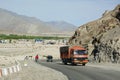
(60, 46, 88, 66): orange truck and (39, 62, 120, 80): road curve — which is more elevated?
(60, 46, 88, 66): orange truck

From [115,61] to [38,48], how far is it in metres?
87.3

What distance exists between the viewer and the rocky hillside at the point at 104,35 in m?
68.1

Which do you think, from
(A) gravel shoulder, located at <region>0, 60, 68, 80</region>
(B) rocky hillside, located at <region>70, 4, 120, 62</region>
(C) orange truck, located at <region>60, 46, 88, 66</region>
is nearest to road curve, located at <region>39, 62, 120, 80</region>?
(A) gravel shoulder, located at <region>0, 60, 68, 80</region>

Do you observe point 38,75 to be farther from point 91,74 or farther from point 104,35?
point 104,35

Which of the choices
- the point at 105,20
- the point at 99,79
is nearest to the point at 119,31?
the point at 105,20

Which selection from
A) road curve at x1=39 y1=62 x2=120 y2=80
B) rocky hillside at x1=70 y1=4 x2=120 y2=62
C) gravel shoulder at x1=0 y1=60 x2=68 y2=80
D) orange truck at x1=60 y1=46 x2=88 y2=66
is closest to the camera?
road curve at x1=39 y1=62 x2=120 y2=80

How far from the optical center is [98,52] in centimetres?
7250

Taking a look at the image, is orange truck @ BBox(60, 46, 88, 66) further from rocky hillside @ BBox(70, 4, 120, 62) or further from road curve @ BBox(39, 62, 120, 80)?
road curve @ BBox(39, 62, 120, 80)

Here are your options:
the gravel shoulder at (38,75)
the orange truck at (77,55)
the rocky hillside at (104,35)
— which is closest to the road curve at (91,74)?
the gravel shoulder at (38,75)

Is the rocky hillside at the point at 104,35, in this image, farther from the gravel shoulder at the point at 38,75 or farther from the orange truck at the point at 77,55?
the gravel shoulder at the point at 38,75

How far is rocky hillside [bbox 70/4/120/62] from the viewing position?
6808 cm

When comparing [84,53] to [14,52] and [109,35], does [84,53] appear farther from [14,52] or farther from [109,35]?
[14,52]

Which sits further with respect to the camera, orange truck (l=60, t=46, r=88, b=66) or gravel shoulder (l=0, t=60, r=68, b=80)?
orange truck (l=60, t=46, r=88, b=66)

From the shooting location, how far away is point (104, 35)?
3068 inches
